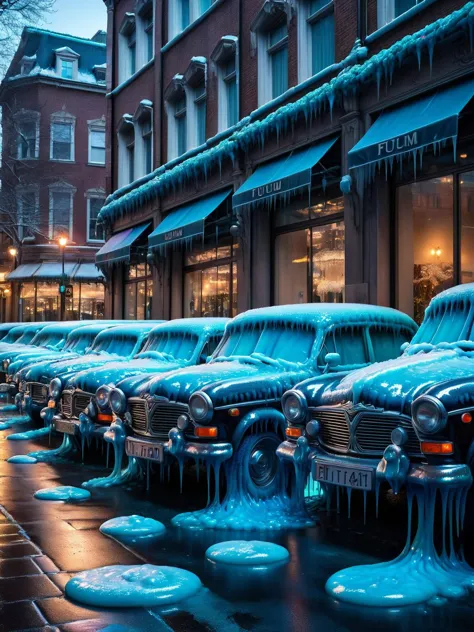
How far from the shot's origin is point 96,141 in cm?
4597

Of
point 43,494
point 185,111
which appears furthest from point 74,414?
point 185,111

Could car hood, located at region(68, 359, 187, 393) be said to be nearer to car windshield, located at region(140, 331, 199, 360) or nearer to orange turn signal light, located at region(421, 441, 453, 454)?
car windshield, located at region(140, 331, 199, 360)

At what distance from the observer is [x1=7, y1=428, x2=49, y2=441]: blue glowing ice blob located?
12.1m

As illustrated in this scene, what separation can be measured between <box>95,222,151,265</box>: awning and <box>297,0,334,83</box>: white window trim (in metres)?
9.29

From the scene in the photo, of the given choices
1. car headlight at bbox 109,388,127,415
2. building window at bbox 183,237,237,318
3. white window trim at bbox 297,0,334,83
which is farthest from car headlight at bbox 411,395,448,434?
building window at bbox 183,237,237,318

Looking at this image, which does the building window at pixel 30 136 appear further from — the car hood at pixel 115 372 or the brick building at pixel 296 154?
the car hood at pixel 115 372

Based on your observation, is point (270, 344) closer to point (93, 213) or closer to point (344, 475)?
point (344, 475)

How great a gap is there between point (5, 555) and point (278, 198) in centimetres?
1306

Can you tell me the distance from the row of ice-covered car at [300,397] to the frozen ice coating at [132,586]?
1.53 meters

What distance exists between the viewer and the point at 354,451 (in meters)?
6.00

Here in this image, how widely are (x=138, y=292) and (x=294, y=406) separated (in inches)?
865

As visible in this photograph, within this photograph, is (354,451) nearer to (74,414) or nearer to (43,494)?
(43,494)

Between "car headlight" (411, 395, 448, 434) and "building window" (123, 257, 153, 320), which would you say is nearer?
"car headlight" (411, 395, 448, 434)

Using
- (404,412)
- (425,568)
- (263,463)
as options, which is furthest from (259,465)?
(425,568)
